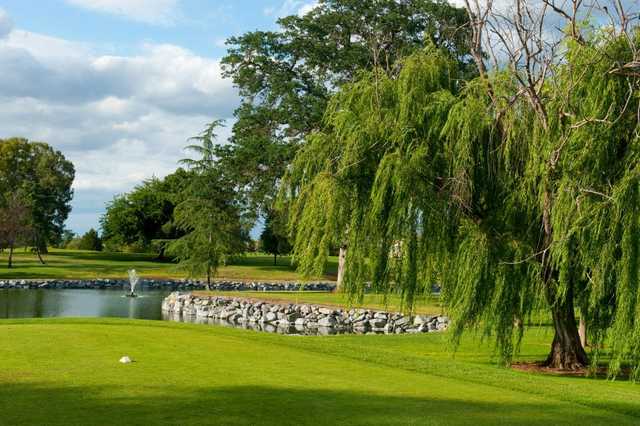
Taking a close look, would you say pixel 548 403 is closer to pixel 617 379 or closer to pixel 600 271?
pixel 600 271

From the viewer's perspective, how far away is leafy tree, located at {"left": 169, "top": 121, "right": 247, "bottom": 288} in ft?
133

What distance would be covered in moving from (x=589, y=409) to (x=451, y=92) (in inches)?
337

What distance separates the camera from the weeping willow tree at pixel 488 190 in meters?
12.8

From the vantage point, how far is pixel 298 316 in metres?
31.2

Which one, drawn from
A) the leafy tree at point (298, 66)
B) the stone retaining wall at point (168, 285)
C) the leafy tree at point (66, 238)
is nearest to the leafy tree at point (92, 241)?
the leafy tree at point (66, 238)

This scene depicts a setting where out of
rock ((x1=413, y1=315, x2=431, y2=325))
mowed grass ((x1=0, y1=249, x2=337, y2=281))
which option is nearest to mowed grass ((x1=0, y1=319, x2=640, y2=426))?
rock ((x1=413, y1=315, x2=431, y2=325))

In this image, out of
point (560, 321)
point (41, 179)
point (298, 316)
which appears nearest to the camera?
point (560, 321)

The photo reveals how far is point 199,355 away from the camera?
10.1 meters

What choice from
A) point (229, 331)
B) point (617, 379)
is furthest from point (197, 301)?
point (617, 379)

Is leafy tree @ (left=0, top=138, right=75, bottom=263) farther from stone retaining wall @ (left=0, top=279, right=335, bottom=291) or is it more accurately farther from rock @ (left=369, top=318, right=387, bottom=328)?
rock @ (left=369, top=318, right=387, bottom=328)

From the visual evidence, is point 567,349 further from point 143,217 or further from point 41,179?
point 41,179

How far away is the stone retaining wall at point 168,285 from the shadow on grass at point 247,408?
39.5m

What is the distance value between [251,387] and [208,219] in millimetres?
33168

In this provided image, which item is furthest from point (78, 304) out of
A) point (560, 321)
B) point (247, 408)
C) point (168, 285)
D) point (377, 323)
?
point (247, 408)
